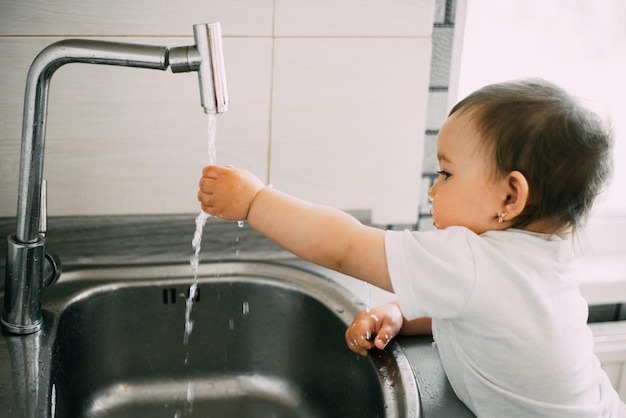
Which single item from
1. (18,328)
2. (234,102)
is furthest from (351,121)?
(18,328)

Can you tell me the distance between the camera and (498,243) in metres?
0.81

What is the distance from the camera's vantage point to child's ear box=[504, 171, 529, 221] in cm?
77

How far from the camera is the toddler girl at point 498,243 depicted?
0.77 metres

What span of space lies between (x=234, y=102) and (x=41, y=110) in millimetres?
344

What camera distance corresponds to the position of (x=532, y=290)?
2.57ft

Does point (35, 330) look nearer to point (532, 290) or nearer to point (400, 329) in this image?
point (400, 329)

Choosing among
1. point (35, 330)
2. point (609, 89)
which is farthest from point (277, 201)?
point (609, 89)

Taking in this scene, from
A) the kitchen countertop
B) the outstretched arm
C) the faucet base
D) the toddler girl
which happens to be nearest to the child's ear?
the toddler girl

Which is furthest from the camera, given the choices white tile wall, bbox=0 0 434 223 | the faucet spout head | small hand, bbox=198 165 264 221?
white tile wall, bbox=0 0 434 223

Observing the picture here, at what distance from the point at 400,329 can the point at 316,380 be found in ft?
0.60

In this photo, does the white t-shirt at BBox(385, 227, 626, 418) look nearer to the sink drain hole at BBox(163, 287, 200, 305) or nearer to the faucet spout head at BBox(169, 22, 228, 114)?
the faucet spout head at BBox(169, 22, 228, 114)

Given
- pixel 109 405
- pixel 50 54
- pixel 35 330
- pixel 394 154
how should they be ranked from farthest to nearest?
pixel 394 154 < pixel 109 405 < pixel 35 330 < pixel 50 54

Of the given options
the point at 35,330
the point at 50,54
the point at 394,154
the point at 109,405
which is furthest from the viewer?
the point at 394,154

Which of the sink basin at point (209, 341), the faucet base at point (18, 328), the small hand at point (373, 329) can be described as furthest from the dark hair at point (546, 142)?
the faucet base at point (18, 328)
